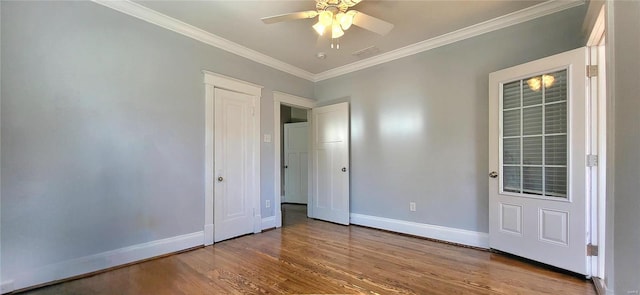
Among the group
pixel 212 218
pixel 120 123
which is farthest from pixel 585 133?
pixel 120 123

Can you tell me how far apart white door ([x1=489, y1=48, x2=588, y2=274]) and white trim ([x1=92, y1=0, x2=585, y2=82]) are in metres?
0.57

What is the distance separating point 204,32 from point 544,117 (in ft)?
12.6

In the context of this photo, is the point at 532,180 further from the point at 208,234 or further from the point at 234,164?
the point at 208,234

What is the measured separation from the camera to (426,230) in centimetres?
342

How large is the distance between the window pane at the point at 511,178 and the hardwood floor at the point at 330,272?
2.39ft

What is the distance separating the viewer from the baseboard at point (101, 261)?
2082 mm

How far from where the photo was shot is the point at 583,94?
2.25m

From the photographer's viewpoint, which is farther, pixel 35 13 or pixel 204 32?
pixel 204 32

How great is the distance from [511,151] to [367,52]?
2.20 meters

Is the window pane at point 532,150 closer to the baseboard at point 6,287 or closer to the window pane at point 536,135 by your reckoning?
the window pane at point 536,135

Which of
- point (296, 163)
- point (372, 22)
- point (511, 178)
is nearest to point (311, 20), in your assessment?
point (372, 22)

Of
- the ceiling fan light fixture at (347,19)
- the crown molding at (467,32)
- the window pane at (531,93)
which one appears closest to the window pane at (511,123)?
the window pane at (531,93)

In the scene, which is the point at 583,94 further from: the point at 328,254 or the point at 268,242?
the point at 268,242

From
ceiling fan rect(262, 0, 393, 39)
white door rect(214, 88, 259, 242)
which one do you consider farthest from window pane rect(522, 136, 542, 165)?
white door rect(214, 88, 259, 242)
